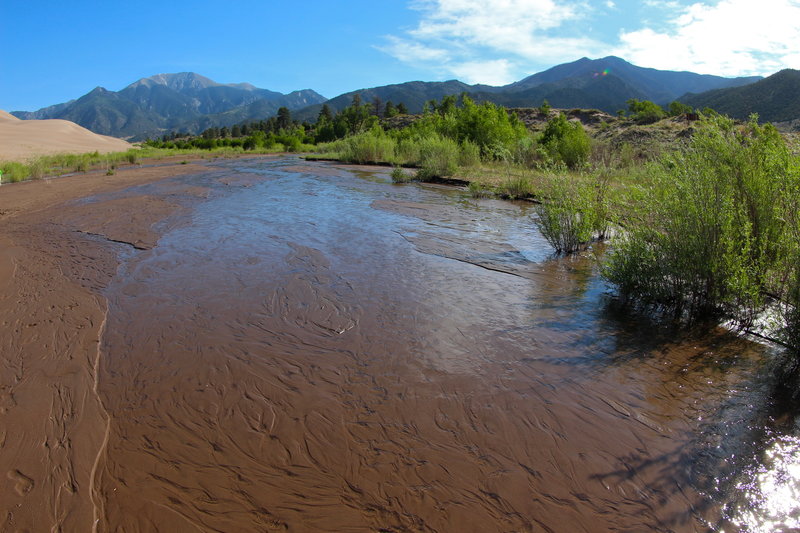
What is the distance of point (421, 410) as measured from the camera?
401 cm

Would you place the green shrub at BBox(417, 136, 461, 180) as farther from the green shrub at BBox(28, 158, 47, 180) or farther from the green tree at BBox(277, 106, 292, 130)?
the green tree at BBox(277, 106, 292, 130)

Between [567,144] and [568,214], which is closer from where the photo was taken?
[568,214]

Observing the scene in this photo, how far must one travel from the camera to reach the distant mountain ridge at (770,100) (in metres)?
54.2

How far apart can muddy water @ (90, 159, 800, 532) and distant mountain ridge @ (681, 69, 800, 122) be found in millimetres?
63564

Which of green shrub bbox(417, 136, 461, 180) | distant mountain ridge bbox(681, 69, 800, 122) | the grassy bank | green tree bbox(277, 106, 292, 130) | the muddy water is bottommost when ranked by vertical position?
the muddy water

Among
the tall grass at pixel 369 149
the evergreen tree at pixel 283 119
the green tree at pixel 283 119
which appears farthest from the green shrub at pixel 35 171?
the evergreen tree at pixel 283 119

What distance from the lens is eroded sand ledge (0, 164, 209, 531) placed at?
298 cm

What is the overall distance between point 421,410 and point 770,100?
77949mm

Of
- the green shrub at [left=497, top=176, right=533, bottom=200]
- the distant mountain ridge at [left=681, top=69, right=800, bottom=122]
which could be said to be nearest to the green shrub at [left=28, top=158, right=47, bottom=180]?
the green shrub at [left=497, top=176, right=533, bottom=200]

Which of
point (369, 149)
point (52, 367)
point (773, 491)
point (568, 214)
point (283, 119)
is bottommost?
point (773, 491)

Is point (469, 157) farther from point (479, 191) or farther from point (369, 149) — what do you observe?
point (369, 149)

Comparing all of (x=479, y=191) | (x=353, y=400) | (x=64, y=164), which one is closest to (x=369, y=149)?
(x=479, y=191)

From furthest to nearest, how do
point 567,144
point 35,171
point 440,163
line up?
1. point 35,171
2. point 440,163
3. point 567,144

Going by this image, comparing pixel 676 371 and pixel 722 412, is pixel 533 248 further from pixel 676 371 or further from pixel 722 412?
pixel 722 412
